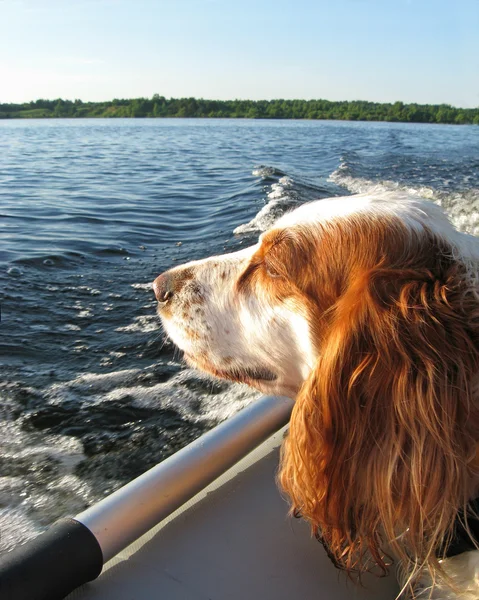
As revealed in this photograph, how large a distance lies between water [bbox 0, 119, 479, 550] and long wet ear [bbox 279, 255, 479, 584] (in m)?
1.64

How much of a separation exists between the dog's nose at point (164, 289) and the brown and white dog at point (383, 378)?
1.72 feet

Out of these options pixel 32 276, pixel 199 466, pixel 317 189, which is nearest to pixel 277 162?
pixel 317 189

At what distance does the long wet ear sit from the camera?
1554 millimetres

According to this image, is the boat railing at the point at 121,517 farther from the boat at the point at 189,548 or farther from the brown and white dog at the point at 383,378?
the brown and white dog at the point at 383,378

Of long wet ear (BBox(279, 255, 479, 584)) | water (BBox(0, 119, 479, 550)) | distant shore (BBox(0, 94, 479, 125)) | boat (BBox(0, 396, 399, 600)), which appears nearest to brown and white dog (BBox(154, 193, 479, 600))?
long wet ear (BBox(279, 255, 479, 584))

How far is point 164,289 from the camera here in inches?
101

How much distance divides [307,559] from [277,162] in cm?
1580

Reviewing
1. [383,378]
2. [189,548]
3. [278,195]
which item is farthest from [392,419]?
[278,195]

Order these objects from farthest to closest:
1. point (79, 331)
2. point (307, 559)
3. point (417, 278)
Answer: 1. point (79, 331)
2. point (307, 559)
3. point (417, 278)

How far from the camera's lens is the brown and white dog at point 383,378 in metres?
1.56

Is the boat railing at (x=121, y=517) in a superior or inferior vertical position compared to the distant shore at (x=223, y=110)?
inferior

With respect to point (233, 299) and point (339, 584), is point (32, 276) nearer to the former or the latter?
point (233, 299)

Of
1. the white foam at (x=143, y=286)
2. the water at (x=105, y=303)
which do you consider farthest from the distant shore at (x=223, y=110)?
the white foam at (x=143, y=286)

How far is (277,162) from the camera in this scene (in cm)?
1680
